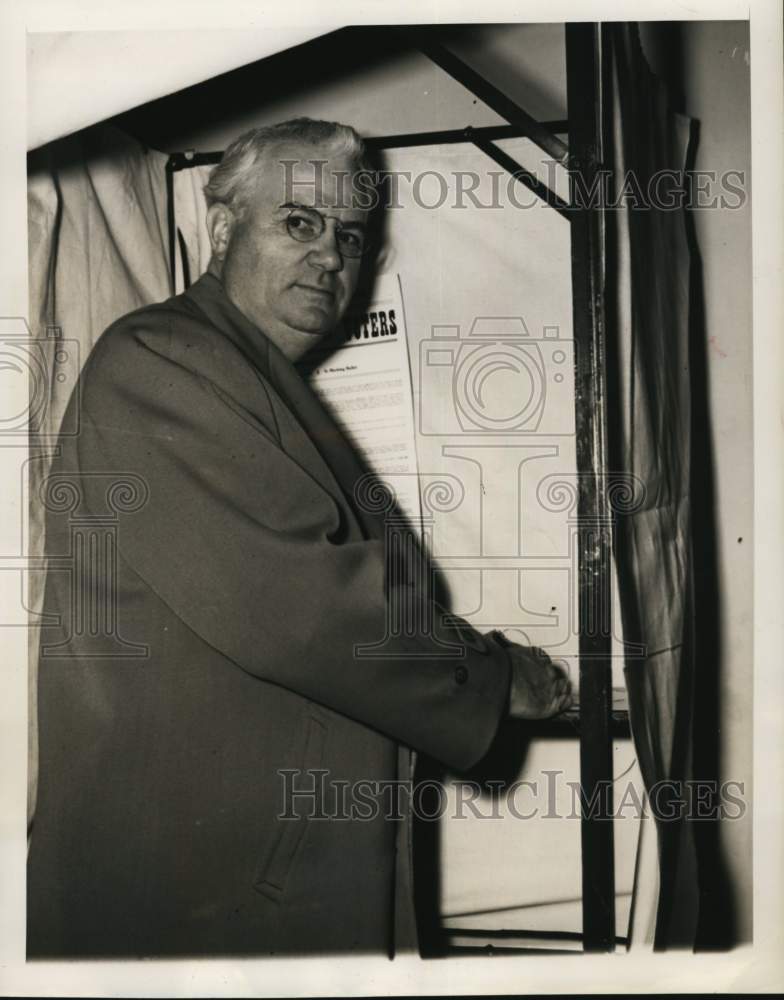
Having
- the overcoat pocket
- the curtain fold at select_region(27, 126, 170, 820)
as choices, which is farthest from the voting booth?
the overcoat pocket

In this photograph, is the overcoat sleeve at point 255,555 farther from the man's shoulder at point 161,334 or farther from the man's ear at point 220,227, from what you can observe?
the man's ear at point 220,227

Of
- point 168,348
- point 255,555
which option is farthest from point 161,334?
point 255,555

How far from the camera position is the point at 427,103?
1.14 metres

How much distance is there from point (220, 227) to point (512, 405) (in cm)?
36

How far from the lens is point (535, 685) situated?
3.52 ft

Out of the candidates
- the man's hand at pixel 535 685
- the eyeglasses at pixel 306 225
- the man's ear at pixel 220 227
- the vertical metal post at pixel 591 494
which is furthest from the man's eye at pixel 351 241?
the man's hand at pixel 535 685

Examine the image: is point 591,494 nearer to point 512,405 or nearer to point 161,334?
point 512,405

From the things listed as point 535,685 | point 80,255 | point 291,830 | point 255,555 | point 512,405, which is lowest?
point 291,830

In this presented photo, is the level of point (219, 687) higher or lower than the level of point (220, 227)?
lower

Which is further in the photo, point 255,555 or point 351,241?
point 351,241

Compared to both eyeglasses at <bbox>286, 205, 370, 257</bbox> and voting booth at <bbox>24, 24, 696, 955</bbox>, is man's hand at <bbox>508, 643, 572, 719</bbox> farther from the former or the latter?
eyeglasses at <bbox>286, 205, 370, 257</bbox>

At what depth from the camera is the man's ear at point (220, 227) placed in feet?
3.60

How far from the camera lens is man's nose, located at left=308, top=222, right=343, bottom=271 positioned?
1089mm

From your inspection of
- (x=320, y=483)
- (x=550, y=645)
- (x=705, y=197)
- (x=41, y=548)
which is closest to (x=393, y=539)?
(x=320, y=483)
